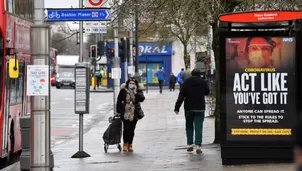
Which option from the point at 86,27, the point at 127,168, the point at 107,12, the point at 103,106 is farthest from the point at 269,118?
the point at 103,106

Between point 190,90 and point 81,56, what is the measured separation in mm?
2550

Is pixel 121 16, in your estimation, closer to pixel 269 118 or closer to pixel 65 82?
pixel 269 118

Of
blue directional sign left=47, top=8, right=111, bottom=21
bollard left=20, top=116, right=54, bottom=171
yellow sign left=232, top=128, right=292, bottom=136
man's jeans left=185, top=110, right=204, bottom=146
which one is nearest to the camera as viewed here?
yellow sign left=232, top=128, right=292, bottom=136

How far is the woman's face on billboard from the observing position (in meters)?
11.3

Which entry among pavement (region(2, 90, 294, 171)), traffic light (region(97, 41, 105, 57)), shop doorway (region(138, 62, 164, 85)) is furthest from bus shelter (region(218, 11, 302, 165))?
shop doorway (region(138, 62, 164, 85))

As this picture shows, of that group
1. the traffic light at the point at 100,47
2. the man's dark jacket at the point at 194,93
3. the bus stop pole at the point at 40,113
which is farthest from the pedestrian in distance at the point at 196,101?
the traffic light at the point at 100,47

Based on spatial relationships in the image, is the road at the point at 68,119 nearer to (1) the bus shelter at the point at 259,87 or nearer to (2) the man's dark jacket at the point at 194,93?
(2) the man's dark jacket at the point at 194,93

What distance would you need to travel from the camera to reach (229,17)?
1138cm

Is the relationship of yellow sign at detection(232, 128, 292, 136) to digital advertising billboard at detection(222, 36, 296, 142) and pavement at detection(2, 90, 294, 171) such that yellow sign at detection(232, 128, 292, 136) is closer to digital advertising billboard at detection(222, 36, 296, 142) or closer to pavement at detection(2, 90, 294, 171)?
digital advertising billboard at detection(222, 36, 296, 142)

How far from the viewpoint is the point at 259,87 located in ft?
37.3

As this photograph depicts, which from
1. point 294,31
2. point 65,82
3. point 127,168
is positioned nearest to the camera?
point 294,31

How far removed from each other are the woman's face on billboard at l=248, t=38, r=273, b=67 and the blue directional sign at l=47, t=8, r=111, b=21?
2.82m

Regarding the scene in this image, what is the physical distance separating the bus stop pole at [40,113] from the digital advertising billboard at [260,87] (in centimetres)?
319

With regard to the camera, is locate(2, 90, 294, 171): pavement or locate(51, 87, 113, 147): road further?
locate(51, 87, 113, 147): road
